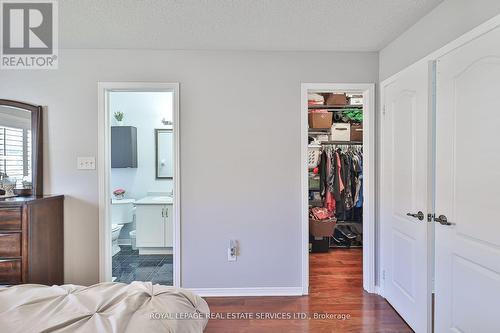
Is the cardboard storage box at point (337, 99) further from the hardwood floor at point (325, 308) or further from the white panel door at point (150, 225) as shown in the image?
the white panel door at point (150, 225)

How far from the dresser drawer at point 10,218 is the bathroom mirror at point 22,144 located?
0.43m

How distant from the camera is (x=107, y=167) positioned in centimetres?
259

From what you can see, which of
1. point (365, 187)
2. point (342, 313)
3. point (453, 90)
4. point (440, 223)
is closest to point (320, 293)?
point (342, 313)

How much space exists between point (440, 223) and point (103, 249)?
9.24ft

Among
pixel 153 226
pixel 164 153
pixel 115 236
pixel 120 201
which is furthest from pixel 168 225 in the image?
pixel 164 153

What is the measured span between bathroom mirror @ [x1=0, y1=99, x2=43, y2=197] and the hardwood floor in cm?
203

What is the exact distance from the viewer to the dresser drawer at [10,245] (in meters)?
2.08

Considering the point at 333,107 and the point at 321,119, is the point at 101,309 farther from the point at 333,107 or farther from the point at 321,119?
the point at 333,107

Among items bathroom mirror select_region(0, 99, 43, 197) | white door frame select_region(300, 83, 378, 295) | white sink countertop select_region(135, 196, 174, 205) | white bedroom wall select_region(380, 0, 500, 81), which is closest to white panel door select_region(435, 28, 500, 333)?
white bedroom wall select_region(380, 0, 500, 81)

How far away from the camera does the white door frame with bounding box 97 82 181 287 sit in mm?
2543

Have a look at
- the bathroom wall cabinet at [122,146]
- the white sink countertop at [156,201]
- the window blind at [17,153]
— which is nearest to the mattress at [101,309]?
the window blind at [17,153]

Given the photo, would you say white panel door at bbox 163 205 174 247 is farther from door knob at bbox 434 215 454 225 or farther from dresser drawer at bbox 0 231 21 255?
door knob at bbox 434 215 454 225

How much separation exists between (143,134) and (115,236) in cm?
151

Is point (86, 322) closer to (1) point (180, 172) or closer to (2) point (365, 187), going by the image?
(1) point (180, 172)
